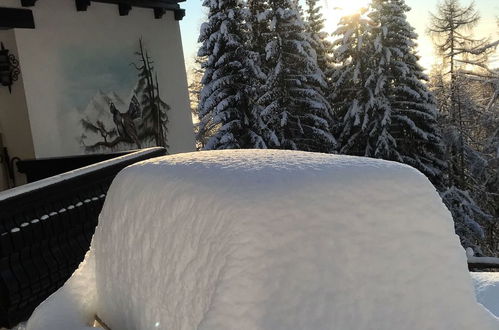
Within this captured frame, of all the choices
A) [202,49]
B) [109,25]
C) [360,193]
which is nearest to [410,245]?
[360,193]

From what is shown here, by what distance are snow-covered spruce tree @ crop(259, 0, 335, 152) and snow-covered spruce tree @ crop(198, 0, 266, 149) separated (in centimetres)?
101

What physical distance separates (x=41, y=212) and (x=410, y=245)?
12.4ft

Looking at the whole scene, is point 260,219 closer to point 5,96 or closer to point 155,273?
point 155,273

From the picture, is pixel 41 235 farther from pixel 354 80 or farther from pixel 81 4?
pixel 354 80

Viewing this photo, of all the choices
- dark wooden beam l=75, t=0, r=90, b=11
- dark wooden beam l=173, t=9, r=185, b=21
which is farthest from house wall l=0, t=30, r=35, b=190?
dark wooden beam l=173, t=9, r=185, b=21

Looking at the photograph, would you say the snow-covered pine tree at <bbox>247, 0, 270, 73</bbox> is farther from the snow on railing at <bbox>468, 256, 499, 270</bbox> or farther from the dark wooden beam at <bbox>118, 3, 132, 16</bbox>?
the snow on railing at <bbox>468, 256, 499, 270</bbox>

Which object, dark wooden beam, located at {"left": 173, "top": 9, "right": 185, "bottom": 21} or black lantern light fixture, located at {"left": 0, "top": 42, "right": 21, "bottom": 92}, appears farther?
dark wooden beam, located at {"left": 173, "top": 9, "right": 185, "bottom": 21}

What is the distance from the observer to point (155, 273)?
200 centimetres

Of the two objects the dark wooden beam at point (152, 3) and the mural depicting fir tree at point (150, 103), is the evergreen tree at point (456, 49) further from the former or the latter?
the mural depicting fir tree at point (150, 103)

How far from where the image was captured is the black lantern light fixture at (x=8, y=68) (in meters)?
8.17

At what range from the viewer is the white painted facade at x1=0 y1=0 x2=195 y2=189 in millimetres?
8484

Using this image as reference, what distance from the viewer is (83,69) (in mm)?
9688

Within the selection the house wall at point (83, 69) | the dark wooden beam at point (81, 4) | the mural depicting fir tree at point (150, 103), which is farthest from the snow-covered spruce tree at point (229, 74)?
the dark wooden beam at point (81, 4)

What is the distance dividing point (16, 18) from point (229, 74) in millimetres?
13090
